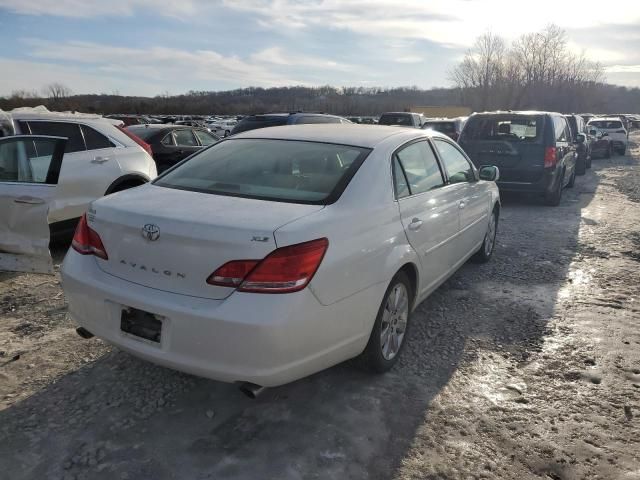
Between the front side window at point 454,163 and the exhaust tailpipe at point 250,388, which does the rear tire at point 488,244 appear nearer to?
the front side window at point 454,163

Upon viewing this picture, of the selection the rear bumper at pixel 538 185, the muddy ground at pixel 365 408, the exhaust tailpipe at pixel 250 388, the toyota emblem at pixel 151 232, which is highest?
the toyota emblem at pixel 151 232

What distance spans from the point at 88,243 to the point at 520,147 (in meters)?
8.07

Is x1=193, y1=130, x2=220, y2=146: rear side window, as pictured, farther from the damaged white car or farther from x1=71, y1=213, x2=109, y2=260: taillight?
x1=71, y1=213, x2=109, y2=260: taillight

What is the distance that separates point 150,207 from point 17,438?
1361mm

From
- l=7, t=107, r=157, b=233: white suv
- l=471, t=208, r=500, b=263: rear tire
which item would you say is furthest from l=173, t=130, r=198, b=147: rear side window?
l=471, t=208, r=500, b=263: rear tire

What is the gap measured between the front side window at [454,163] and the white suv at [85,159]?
381cm

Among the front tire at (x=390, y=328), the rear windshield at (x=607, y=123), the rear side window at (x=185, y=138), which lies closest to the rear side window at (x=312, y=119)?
the rear side window at (x=185, y=138)

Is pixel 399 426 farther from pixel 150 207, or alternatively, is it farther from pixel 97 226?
pixel 97 226

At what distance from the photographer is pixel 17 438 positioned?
2.67 metres

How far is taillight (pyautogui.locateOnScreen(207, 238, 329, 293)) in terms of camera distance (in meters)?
2.43

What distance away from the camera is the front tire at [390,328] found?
10.5 ft

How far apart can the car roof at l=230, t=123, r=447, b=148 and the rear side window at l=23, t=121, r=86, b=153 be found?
2931mm

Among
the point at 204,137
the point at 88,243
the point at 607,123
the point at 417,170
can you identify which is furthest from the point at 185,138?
the point at 607,123

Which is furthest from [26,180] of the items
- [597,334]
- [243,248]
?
[597,334]
